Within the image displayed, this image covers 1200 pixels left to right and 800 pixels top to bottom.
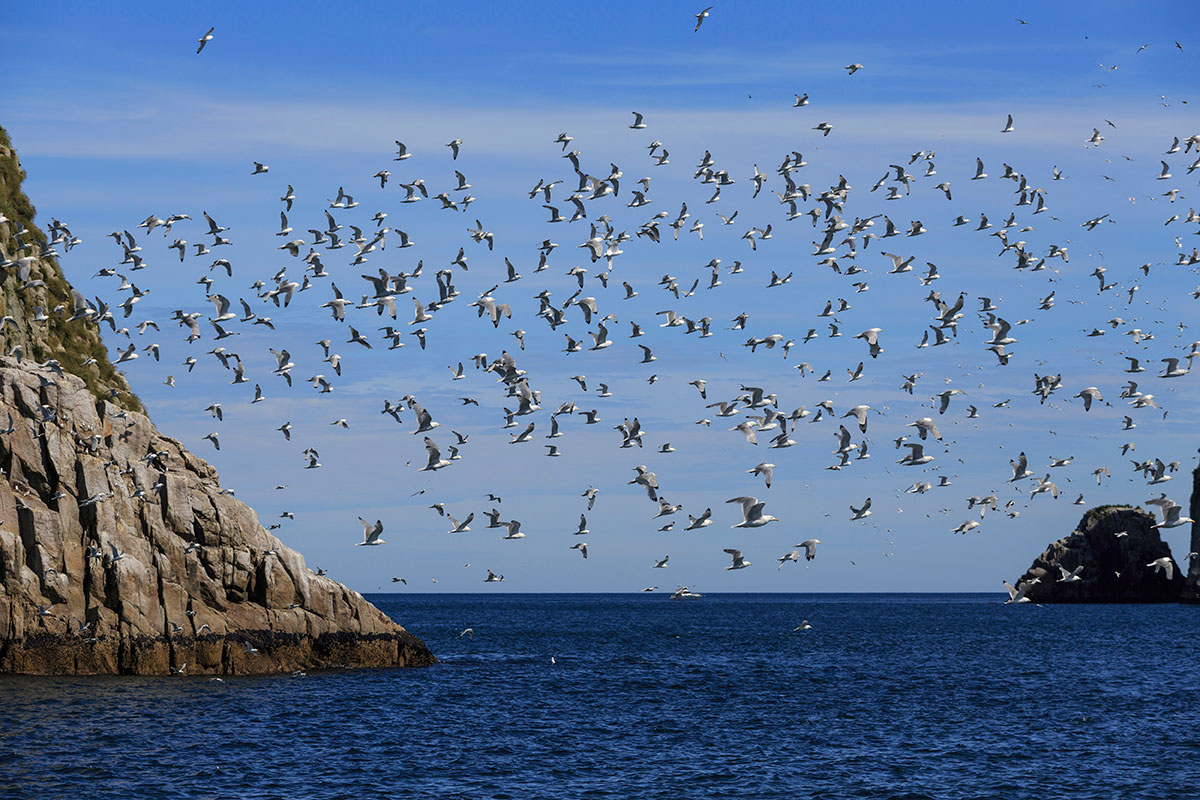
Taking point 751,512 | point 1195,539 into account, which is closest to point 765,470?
point 751,512

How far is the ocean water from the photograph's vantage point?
127 ft

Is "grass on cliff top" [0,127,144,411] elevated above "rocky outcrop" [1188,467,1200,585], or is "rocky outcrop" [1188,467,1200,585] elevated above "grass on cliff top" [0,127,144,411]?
"grass on cliff top" [0,127,144,411]

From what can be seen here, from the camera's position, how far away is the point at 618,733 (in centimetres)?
5034

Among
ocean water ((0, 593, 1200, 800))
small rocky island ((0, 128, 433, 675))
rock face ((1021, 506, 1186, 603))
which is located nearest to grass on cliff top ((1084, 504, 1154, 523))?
rock face ((1021, 506, 1186, 603))

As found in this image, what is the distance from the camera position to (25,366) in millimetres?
57844

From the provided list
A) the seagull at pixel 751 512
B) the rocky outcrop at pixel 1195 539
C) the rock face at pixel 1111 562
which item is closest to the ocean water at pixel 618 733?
the seagull at pixel 751 512

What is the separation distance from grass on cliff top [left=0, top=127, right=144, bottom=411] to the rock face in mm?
138014

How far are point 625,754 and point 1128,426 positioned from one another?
2626 centimetres

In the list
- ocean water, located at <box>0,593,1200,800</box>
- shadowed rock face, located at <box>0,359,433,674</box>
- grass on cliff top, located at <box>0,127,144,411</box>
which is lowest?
ocean water, located at <box>0,593,1200,800</box>

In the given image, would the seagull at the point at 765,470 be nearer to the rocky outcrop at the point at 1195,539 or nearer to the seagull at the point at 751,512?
the seagull at the point at 751,512

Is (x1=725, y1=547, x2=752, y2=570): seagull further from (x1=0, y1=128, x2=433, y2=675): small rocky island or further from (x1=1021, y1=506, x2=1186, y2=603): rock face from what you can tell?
(x1=1021, y1=506, x2=1186, y2=603): rock face

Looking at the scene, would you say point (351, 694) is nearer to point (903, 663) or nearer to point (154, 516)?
point (154, 516)

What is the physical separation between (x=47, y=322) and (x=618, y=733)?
4098 cm

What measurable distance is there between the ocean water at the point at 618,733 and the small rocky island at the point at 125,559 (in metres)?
1.76
